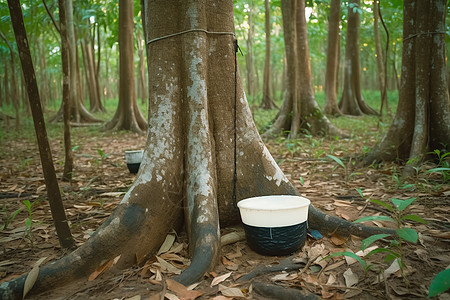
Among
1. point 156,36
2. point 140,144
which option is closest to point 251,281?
point 156,36

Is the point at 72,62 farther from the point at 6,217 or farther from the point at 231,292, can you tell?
the point at 231,292

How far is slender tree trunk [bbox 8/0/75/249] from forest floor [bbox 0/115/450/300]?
274 millimetres

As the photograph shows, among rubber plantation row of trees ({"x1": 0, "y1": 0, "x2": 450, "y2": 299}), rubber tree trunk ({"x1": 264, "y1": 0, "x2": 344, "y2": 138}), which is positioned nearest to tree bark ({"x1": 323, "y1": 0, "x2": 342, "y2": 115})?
rubber tree trunk ({"x1": 264, "y1": 0, "x2": 344, "y2": 138})

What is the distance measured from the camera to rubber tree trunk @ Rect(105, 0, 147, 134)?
7.55 m

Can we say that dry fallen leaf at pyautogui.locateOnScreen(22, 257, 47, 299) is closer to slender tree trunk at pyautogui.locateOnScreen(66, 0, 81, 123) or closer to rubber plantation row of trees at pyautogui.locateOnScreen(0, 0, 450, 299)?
rubber plantation row of trees at pyautogui.locateOnScreen(0, 0, 450, 299)

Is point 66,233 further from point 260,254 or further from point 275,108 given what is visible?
point 275,108

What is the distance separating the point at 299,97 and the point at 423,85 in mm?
2959

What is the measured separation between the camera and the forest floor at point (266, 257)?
1.63 meters

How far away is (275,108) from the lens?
45.6 ft

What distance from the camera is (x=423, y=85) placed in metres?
3.38

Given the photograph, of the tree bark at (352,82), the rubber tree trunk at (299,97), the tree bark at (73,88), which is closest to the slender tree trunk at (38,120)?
the rubber tree trunk at (299,97)

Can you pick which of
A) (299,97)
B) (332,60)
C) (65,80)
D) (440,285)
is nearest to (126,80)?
Answer: (299,97)

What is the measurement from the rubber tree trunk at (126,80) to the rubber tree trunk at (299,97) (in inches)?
139

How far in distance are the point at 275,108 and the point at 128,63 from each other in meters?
7.47
